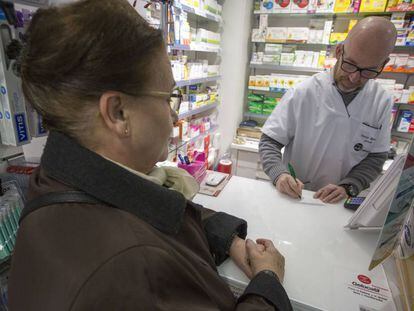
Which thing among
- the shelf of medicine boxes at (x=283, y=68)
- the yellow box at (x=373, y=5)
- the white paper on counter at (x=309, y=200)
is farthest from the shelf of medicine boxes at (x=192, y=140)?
the yellow box at (x=373, y=5)

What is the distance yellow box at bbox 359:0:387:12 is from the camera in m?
2.69

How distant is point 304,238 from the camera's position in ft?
3.23

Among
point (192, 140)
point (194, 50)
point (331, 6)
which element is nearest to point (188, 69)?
point (194, 50)

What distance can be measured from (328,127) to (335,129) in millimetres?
44

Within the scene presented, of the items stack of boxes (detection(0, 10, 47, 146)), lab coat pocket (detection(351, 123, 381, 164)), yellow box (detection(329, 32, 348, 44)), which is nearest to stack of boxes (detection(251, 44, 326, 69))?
yellow box (detection(329, 32, 348, 44))

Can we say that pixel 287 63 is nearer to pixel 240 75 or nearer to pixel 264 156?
pixel 240 75

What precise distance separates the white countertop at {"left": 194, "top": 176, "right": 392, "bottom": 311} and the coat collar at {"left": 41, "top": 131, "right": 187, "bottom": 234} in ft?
1.38

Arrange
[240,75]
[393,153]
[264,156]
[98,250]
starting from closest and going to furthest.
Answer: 1. [98,250]
2. [264,156]
3. [393,153]
4. [240,75]

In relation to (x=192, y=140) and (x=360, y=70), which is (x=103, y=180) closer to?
(x=360, y=70)

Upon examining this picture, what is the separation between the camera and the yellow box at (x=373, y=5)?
2.69 metres

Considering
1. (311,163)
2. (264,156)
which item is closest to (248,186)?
(264,156)

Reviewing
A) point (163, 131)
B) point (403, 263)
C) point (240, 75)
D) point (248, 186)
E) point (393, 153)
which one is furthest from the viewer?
point (240, 75)

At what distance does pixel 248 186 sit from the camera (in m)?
1.38

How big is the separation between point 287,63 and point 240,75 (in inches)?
24.3
